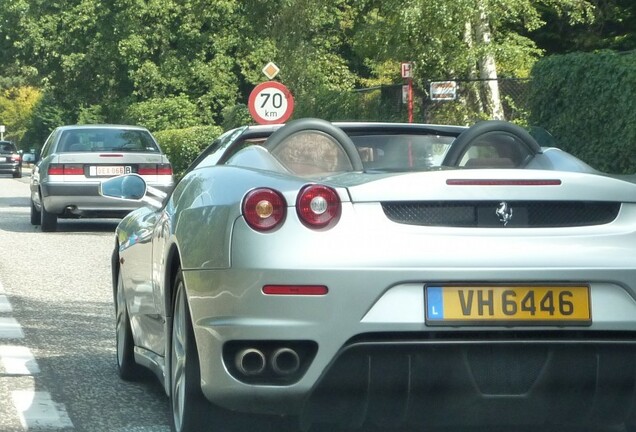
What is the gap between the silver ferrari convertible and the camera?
15.0 feet

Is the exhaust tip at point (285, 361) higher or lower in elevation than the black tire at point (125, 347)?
higher

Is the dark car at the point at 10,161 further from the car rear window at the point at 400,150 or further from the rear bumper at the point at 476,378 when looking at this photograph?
the rear bumper at the point at 476,378

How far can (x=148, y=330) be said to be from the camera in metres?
6.40

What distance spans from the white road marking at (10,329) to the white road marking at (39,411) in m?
2.17

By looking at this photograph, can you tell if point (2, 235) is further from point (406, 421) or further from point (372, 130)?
point (406, 421)

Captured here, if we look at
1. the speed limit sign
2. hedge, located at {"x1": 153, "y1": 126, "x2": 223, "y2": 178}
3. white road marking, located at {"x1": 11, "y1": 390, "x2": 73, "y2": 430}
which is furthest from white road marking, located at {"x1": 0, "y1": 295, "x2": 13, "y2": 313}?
hedge, located at {"x1": 153, "y1": 126, "x2": 223, "y2": 178}

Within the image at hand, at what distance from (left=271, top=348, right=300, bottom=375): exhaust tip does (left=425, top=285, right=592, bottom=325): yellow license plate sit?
0.45 m

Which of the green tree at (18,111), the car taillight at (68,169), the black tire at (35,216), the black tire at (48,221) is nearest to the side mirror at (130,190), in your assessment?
the car taillight at (68,169)

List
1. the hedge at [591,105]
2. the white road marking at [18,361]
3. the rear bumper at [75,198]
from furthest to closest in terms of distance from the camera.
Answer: the rear bumper at [75,198] < the hedge at [591,105] < the white road marking at [18,361]

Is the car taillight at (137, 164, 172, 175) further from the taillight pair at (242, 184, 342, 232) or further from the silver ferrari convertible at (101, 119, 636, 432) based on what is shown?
the taillight pair at (242, 184, 342, 232)

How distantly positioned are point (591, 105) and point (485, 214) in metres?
12.7

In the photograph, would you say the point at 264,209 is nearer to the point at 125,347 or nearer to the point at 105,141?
the point at 125,347

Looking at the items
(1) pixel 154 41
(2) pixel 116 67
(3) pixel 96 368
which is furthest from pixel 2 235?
(2) pixel 116 67

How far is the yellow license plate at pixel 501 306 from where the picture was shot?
4.57 metres
